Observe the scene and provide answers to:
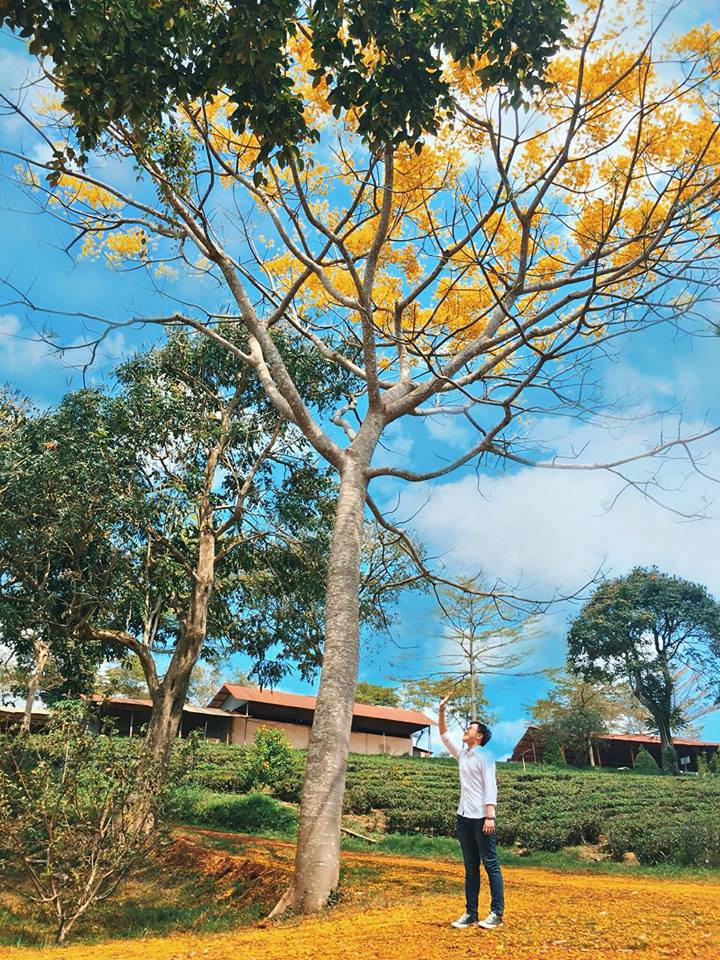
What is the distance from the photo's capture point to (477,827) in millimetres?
Answer: 4949

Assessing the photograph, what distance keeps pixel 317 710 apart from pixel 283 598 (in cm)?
764

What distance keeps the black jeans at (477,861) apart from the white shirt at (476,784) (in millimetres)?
70

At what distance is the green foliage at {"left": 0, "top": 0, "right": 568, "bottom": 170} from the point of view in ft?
14.7

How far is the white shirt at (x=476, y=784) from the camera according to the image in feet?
16.2

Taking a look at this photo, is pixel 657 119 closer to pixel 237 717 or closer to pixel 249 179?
pixel 249 179

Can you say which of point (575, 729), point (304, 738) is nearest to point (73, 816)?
point (304, 738)

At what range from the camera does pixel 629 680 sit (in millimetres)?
36562

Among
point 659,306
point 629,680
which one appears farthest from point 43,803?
point 629,680


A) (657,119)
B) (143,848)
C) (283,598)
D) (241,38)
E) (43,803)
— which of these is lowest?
(143,848)

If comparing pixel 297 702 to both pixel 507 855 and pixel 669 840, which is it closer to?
A: pixel 507 855

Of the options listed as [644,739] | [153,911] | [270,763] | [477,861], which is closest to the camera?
[477,861]

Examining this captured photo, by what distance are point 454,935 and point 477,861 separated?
2.04 ft

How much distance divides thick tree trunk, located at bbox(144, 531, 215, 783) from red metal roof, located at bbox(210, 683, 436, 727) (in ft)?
63.5

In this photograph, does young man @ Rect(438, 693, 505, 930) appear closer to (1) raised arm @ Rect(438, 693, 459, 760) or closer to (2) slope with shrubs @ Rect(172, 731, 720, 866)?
(1) raised arm @ Rect(438, 693, 459, 760)
